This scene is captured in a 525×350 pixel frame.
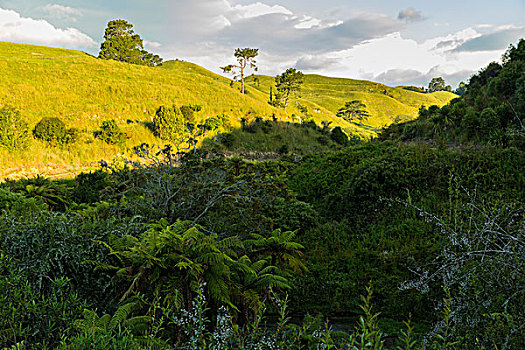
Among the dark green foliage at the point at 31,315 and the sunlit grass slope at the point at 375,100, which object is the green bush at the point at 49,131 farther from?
the sunlit grass slope at the point at 375,100

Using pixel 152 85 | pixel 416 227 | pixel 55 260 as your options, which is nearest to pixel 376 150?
pixel 416 227

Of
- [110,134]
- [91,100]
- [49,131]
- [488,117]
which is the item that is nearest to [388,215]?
[488,117]

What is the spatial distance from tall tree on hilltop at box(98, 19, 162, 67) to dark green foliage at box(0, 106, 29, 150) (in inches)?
1699

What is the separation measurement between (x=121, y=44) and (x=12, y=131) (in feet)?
149

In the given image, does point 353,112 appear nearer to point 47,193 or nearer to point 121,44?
point 121,44

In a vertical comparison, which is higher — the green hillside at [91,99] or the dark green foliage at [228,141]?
the green hillside at [91,99]

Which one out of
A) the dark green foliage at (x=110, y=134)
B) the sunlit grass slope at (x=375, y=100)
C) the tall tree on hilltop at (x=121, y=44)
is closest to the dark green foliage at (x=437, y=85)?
the sunlit grass slope at (x=375, y=100)

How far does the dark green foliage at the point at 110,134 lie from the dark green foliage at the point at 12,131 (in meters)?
4.18

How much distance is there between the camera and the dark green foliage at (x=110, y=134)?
67.0ft

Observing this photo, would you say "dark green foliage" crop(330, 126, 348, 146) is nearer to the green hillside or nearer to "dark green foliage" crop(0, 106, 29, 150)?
the green hillside

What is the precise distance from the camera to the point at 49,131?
18.3 m

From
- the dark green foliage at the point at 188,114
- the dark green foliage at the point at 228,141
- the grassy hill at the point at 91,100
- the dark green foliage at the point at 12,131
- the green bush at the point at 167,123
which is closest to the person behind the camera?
the dark green foliage at the point at 12,131

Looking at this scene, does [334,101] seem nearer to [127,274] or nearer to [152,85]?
[152,85]

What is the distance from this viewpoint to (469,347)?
8.82ft
